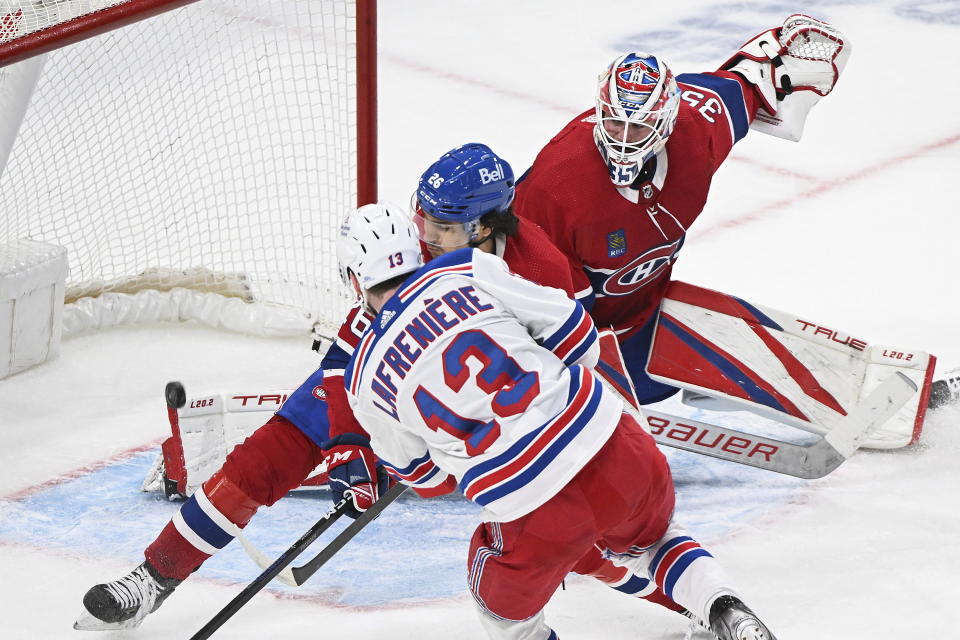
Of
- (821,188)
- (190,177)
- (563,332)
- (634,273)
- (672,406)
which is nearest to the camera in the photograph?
(563,332)

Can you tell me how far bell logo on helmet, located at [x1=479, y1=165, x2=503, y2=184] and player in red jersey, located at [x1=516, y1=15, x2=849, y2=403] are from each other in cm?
34

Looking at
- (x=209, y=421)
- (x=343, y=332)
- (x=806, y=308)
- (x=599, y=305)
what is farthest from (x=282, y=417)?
(x=806, y=308)

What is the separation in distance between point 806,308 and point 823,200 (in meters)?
0.77

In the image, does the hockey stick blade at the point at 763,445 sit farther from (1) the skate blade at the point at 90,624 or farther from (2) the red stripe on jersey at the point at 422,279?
(1) the skate blade at the point at 90,624

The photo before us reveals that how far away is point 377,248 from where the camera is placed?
2.09 meters

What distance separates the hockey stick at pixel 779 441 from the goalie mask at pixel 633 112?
0.54 meters

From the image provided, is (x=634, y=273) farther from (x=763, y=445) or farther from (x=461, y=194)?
(x=461, y=194)

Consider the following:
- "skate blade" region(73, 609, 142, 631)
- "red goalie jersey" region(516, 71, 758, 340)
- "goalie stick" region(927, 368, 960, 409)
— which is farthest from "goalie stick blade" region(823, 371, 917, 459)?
"skate blade" region(73, 609, 142, 631)

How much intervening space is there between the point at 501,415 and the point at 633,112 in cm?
94

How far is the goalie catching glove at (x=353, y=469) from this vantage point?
246 cm

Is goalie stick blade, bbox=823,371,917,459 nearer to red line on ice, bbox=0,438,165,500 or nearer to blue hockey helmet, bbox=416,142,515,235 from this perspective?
blue hockey helmet, bbox=416,142,515,235

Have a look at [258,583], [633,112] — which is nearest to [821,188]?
[633,112]

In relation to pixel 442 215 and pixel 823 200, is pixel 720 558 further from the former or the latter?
pixel 823 200

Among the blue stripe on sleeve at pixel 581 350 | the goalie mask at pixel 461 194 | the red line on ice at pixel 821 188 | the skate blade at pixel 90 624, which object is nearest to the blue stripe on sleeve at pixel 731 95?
the goalie mask at pixel 461 194
